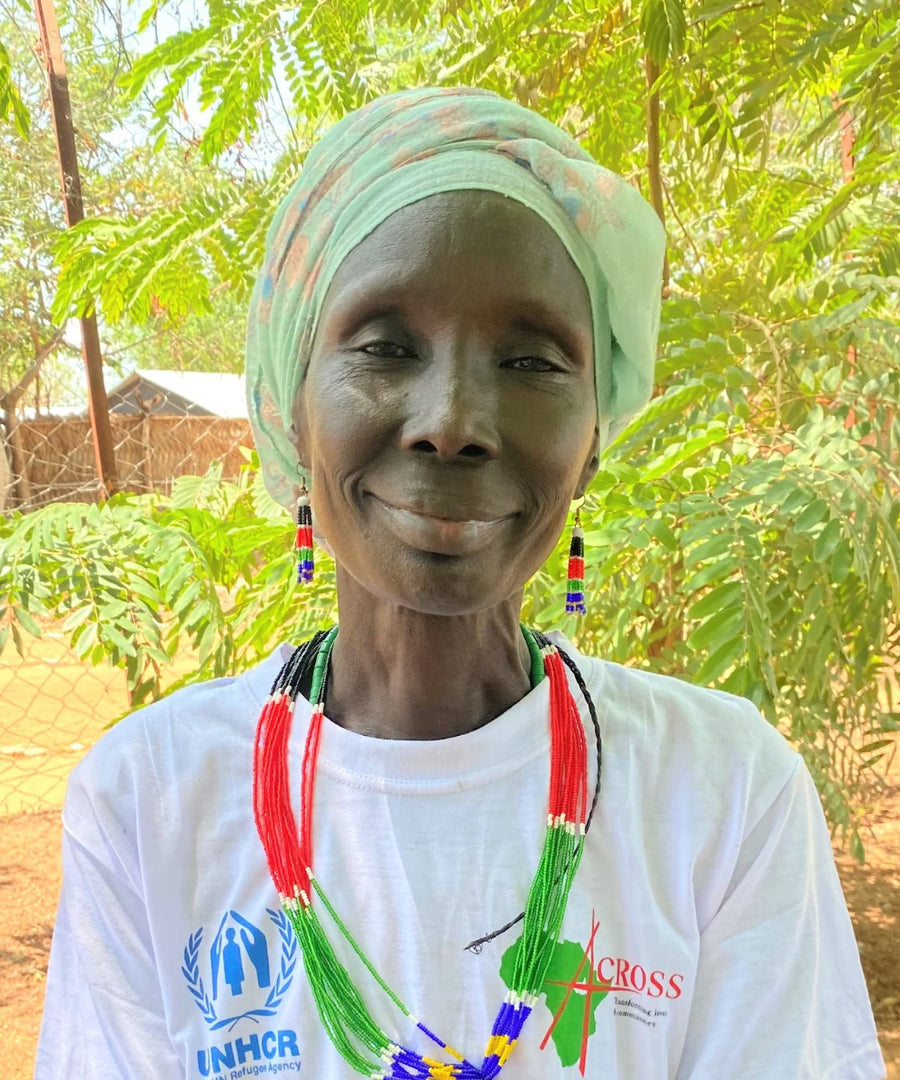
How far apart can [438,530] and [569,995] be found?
0.49m

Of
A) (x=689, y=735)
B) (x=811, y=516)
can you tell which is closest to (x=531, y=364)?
(x=689, y=735)

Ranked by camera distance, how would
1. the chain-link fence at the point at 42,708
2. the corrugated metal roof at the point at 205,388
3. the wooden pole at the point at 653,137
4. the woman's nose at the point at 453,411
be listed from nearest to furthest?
the woman's nose at the point at 453,411 → the wooden pole at the point at 653,137 → the chain-link fence at the point at 42,708 → the corrugated metal roof at the point at 205,388

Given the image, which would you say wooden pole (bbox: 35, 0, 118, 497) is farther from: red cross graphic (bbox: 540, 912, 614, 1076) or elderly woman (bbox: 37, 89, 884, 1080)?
red cross graphic (bbox: 540, 912, 614, 1076)

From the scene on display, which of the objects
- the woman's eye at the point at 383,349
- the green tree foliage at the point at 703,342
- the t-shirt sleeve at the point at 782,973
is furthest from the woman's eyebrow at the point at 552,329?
the green tree foliage at the point at 703,342

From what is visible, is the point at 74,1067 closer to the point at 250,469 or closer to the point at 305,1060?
the point at 305,1060

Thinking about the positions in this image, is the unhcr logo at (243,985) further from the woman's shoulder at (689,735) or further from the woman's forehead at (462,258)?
the woman's forehead at (462,258)

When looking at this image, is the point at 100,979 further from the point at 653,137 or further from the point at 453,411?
the point at 653,137

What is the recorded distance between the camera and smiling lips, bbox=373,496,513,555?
98cm

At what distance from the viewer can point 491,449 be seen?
99 cm

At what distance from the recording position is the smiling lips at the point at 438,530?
983mm

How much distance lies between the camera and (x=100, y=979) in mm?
1021

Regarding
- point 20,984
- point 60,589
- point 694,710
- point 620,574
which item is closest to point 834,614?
point 620,574

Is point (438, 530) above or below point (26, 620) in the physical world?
below

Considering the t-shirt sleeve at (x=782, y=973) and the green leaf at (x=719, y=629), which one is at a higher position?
the green leaf at (x=719, y=629)
